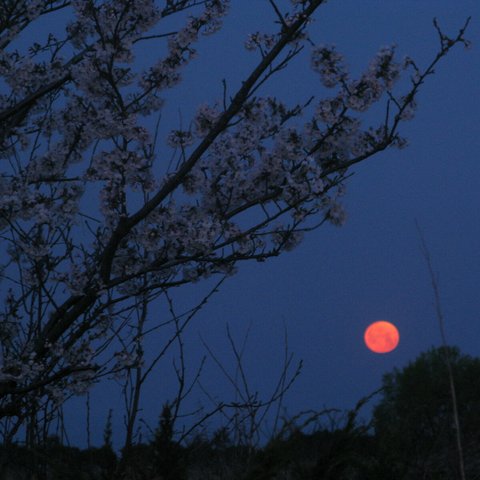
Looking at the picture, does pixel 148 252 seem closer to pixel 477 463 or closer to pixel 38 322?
pixel 38 322

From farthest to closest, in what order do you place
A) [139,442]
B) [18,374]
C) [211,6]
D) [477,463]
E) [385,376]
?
[385,376] < [477,463] < [211,6] < [18,374] < [139,442]

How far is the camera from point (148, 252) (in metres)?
6.00

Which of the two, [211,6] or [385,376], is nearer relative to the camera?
[211,6]

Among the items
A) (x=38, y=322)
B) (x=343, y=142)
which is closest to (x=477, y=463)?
(x=343, y=142)

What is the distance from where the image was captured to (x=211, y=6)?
683 centimetres

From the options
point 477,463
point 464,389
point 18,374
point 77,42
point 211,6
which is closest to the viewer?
point 18,374

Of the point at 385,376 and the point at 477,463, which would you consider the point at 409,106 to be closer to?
the point at 477,463

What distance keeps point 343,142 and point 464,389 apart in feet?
79.3

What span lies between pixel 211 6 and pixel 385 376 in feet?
87.1

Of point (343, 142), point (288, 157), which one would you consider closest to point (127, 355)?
point (288, 157)

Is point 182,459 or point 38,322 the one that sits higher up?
point 38,322

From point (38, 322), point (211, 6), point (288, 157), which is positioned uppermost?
point (211, 6)

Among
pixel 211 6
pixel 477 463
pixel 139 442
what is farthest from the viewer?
pixel 477 463

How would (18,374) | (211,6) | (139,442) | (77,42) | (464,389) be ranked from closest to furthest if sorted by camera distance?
1. (139,442)
2. (18,374)
3. (211,6)
4. (77,42)
5. (464,389)
